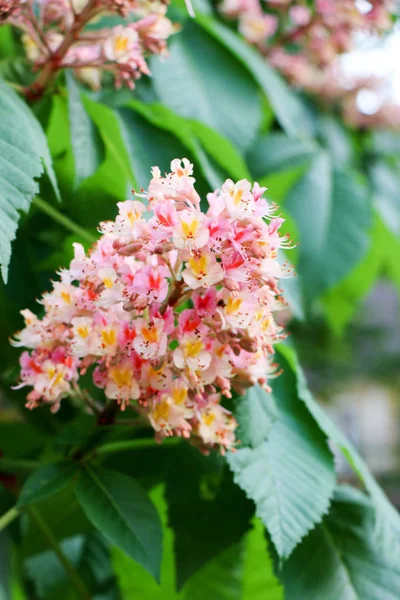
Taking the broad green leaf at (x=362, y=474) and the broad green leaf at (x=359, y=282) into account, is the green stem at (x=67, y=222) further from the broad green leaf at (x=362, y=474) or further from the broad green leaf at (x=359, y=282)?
the broad green leaf at (x=359, y=282)

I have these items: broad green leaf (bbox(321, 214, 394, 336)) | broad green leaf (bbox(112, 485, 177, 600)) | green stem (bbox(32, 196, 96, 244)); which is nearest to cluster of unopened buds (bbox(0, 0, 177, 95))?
green stem (bbox(32, 196, 96, 244))

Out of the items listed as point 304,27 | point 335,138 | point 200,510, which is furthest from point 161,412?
point 335,138

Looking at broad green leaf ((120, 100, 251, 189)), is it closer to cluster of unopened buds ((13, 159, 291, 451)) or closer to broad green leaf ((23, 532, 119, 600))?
cluster of unopened buds ((13, 159, 291, 451))

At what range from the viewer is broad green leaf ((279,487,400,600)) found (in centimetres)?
69

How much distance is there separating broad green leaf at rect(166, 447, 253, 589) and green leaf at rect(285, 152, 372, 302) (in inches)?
17.1

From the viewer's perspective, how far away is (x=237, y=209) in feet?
1.64

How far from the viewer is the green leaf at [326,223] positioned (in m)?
1.10

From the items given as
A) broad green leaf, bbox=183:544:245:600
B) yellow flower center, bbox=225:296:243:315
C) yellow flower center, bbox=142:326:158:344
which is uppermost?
yellow flower center, bbox=142:326:158:344

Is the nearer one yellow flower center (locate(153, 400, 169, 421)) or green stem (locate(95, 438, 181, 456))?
yellow flower center (locate(153, 400, 169, 421))

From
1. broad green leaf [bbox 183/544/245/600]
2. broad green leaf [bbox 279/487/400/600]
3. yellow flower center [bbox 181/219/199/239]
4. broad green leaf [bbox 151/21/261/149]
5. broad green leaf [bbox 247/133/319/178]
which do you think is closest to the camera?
yellow flower center [bbox 181/219/199/239]

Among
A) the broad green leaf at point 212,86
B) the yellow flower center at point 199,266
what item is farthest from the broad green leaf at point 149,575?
the broad green leaf at point 212,86

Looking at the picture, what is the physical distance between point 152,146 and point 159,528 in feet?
1.25

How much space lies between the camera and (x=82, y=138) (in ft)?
2.22

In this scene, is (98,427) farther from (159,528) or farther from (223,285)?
(223,285)
